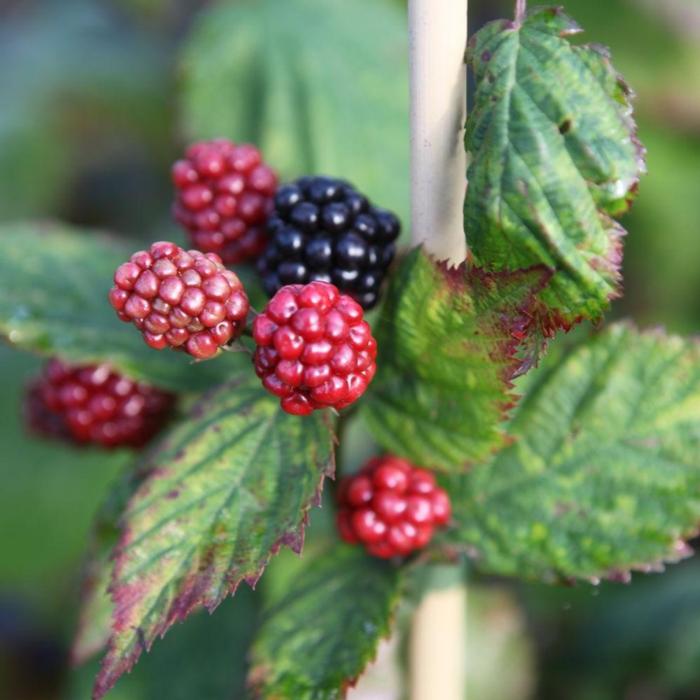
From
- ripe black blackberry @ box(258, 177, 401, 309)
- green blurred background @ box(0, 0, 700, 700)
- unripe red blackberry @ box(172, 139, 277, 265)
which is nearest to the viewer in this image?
ripe black blackberry @ box(258, 177, 401, 309)

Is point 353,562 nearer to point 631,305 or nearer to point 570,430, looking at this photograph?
point 570,430

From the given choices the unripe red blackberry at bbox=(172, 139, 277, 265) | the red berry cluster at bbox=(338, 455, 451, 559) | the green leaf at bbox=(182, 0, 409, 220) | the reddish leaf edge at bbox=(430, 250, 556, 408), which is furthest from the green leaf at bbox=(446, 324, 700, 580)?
the green leaf at bbox=(182, 0, 409, 220)

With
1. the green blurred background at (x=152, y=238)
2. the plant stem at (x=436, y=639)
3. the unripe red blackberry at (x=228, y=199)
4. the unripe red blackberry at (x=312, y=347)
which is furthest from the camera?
the green blurred background at (x=152, y=238)

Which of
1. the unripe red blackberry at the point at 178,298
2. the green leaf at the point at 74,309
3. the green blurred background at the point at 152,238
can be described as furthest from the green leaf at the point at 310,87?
the unripe red blackberry at the point at 178,298

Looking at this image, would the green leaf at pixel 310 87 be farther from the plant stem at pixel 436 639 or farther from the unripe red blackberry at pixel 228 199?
the plant stem at pixel 436 639

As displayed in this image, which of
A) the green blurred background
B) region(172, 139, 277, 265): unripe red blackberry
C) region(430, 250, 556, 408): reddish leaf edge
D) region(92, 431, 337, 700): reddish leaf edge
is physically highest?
region(430, 250, 556, 408): reddish leaf edge

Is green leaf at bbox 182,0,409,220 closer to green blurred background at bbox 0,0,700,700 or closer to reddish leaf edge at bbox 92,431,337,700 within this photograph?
green blurred background at bbox 0,0,700,700

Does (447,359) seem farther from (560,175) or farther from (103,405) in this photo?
(103,405)

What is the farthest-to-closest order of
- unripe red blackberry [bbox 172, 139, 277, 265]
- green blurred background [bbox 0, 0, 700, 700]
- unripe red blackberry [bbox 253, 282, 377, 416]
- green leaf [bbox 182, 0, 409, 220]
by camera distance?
green blurred background [bbox 0, 0, 700, 700] → green leaf [bbox 182, 0, 409, 220] → unripe red blackberry [bbox 172, 139, 277, 265] → unripe red blackberry [bbox 253, 282, 377, 416]
